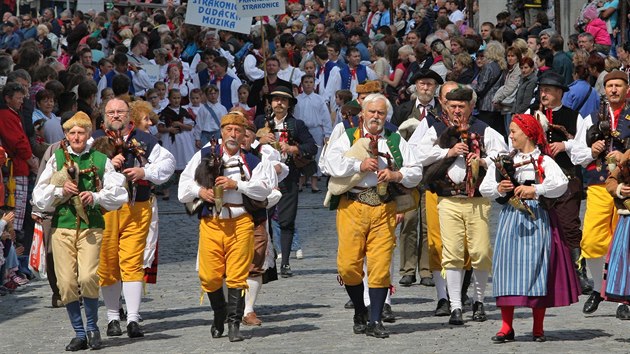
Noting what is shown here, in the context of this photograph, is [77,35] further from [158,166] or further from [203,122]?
[158,166]

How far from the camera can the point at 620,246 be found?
11484 millimetres

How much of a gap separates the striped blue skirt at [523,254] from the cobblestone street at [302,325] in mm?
418

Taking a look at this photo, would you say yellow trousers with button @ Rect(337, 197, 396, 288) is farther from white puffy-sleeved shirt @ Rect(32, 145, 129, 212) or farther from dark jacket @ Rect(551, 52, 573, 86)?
dark jacket @ Rect(551, 52, 573, 86)

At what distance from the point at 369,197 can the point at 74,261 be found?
89.4 inches

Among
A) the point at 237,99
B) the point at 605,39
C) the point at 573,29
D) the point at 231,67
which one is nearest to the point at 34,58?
the point at 237,99

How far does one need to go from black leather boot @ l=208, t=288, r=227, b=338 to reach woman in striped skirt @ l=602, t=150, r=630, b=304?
A: 2876mm

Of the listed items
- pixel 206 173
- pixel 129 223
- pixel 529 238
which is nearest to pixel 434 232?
pixel 529 238

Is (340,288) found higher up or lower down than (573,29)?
lower down

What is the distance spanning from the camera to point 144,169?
12.2m

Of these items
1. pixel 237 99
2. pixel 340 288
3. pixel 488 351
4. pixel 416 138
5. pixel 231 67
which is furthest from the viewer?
pixel 231 67

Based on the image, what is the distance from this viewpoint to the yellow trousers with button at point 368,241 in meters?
11.7

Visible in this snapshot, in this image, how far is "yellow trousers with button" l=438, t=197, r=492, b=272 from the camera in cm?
1223

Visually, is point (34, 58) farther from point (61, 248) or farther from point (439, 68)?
point (61, 248)

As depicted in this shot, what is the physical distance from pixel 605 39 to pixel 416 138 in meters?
12.7
